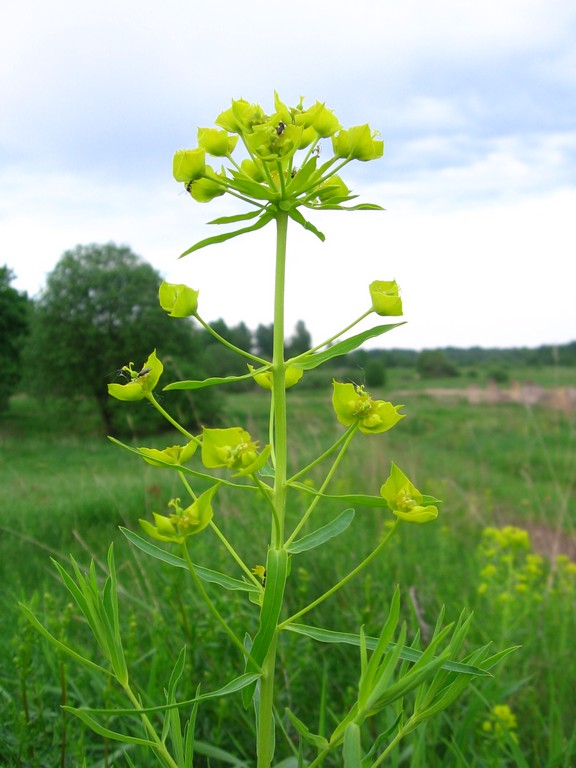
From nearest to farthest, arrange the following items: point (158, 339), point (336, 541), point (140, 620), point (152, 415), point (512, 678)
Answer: point (512, 678) → point (140, 620) → point (336, 541) → point (152, 415) → point (158, 339)

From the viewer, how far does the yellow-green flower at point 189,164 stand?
40.7 inches

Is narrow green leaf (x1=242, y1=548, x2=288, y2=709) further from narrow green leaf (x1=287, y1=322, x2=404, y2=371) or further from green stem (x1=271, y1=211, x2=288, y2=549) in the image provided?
narrow green leaf (x1=287, y1=322, x2=404, y2=371)

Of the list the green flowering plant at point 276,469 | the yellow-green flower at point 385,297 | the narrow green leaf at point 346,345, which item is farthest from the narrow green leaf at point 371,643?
the yellow-green flower at point 385,297

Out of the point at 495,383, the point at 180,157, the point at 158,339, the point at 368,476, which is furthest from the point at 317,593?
the point at 495,383

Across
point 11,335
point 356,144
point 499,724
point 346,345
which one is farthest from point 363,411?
point 11,335

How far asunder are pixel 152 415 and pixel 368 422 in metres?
6.77

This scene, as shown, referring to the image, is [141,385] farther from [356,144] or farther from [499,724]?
[499,724]

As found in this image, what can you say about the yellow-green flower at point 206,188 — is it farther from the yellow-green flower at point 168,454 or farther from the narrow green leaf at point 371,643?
the narrow green leaf at point 371,643

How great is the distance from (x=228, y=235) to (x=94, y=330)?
8.21 metres

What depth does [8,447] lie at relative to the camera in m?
6.29

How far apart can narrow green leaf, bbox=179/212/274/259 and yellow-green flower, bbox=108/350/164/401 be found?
20cm

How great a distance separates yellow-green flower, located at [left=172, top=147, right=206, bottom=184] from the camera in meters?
1.03

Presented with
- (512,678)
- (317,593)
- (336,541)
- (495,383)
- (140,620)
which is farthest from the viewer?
(495,383)

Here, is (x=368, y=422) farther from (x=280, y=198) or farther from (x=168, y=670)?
(x=168, y=670)
